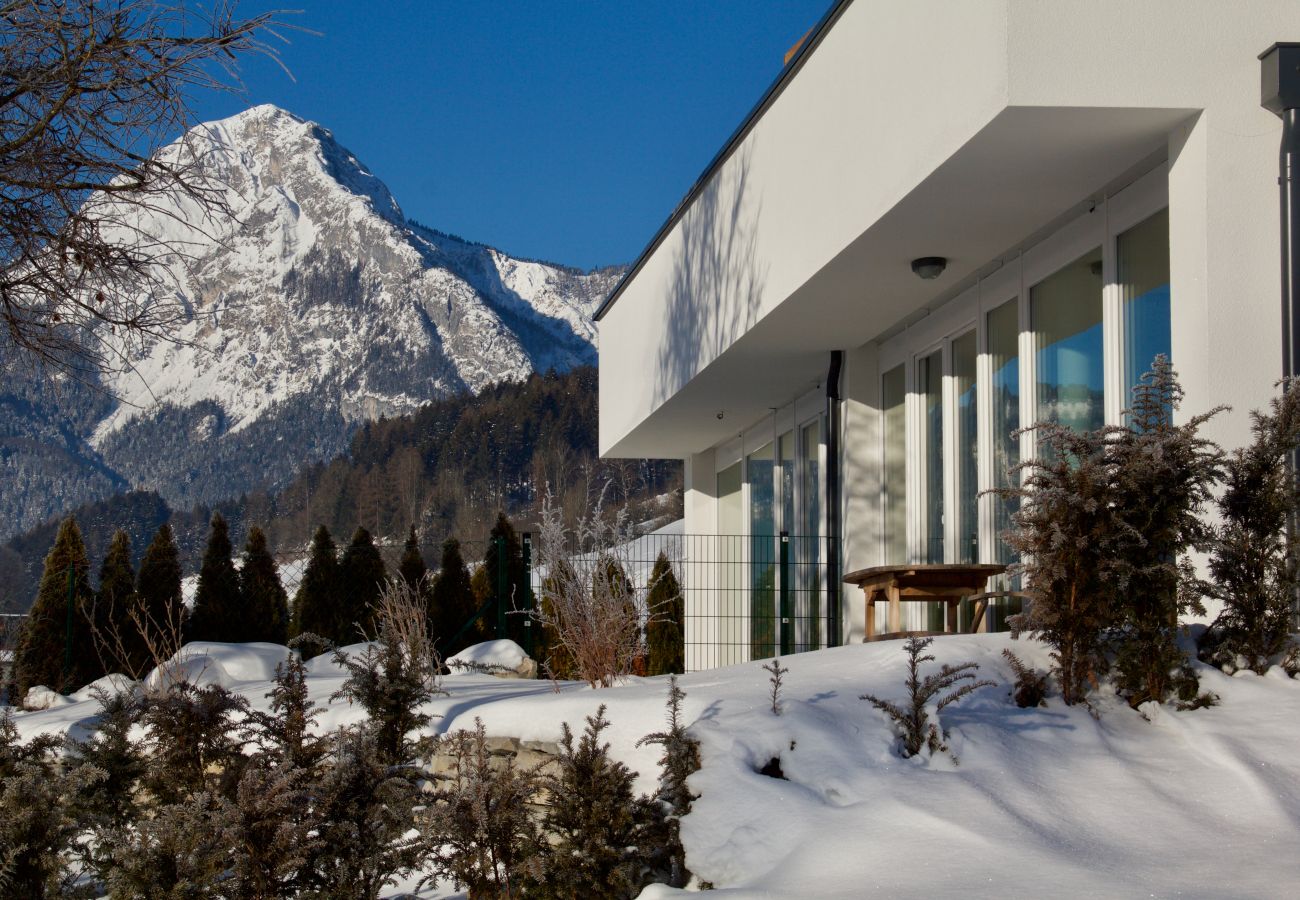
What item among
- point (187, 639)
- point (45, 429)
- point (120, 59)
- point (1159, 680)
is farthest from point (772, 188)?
point (45, 429)

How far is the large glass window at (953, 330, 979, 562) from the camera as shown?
346 inches

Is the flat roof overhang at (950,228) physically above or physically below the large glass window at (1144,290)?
above

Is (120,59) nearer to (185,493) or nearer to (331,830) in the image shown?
(331,830)

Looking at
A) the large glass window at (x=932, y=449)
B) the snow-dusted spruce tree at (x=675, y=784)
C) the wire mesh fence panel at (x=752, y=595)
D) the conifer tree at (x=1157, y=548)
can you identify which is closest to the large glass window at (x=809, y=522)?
the wire mesh fence panel at (x=752, y=595)

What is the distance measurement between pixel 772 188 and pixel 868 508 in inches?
112

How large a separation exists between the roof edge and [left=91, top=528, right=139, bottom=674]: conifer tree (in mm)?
7050

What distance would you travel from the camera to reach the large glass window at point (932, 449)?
372 inches

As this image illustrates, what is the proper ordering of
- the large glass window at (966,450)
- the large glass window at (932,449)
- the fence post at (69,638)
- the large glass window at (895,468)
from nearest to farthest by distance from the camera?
the large glass window at (966,450) → the large glass window at (932,449) → the large glass window at (895,468) → the fence post at (69,638)

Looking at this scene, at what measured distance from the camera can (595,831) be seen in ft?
16.0

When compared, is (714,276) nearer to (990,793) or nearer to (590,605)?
(590,605)

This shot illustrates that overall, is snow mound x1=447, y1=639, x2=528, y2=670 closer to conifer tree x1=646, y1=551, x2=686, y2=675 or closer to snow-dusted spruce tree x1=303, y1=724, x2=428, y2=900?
conifer tree x1=646, y1=551, x2=686, y2=675

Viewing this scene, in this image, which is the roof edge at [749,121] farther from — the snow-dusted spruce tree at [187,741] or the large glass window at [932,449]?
the snow-dusted spruce tree at [187,741]

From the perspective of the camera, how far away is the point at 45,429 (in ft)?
456

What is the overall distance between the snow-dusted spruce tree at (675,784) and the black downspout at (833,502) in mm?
5735
